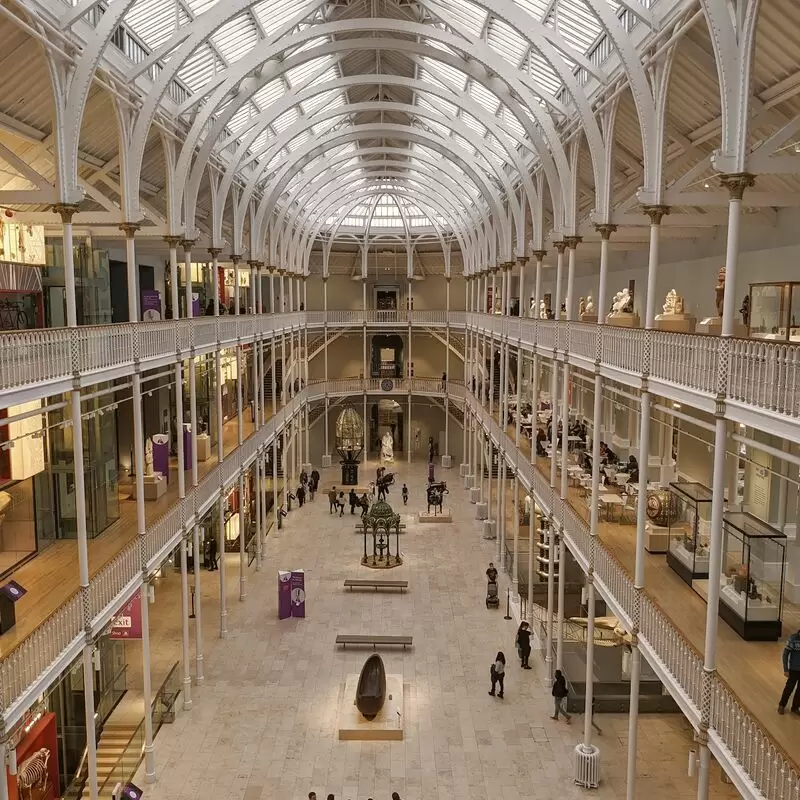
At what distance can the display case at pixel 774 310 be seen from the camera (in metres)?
14.2

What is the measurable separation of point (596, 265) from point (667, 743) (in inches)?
805

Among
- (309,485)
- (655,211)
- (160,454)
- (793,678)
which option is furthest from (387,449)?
(793,678)

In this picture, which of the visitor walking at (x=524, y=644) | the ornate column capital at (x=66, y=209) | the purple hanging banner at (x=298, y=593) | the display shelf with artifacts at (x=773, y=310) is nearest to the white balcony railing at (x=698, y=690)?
the visitor walking at (x=524, y=644)

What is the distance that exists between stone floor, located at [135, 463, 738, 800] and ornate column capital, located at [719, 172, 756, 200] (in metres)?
10.7

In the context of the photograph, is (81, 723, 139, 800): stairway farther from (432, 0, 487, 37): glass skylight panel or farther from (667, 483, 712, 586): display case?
(432, 0, 487, 37): glass skylight panel

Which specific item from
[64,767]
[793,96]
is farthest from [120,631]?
[793,96]

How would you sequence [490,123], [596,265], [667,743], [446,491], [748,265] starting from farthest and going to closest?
1. [446,491]
2. [596,265]
3. [490,123]
4. [748,265]
5. [667,743]

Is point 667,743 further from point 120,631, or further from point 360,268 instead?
point 360,268

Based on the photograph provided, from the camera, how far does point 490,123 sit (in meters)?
21.6

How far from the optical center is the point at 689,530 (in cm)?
1416

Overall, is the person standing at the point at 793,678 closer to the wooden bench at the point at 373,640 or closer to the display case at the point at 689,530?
the display case at the point at 689,530

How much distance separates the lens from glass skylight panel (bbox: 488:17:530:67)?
1989cm

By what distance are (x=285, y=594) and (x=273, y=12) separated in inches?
618

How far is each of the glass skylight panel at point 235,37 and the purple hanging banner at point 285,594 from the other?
13833mm
